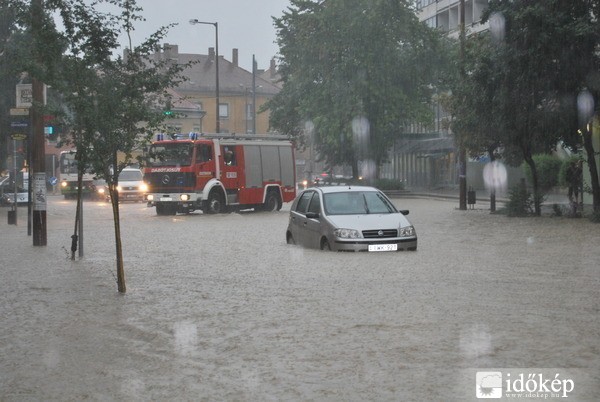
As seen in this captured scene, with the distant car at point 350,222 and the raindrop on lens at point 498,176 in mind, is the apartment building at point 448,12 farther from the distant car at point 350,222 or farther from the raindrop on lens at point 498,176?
the distant car at point 350,222

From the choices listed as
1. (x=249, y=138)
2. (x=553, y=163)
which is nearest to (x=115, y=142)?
(x=249, y=138)

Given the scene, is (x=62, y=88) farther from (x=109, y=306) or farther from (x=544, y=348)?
(x=544, y=348)

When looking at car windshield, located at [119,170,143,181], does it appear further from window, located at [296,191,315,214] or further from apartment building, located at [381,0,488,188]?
window, located at [296,191,315,214]

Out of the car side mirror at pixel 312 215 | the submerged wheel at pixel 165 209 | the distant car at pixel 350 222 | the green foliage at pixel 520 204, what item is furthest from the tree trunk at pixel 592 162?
the submerged wheel at pixel 165 209

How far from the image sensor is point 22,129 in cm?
2745

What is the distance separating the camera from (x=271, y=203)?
1681 inches

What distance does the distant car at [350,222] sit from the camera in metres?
19.9

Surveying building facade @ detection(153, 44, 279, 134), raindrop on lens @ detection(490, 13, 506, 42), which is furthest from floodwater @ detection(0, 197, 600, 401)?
building facade @ detection(153, 44, 279, 134)

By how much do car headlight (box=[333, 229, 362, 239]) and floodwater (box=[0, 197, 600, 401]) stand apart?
569mm

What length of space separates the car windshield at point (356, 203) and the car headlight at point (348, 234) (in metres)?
0.90

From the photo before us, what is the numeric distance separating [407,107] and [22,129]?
42281 millimetres

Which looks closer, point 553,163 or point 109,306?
point 109,306

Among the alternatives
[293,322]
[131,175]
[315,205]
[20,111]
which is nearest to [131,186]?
[131,175]

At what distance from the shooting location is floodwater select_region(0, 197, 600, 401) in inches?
323
